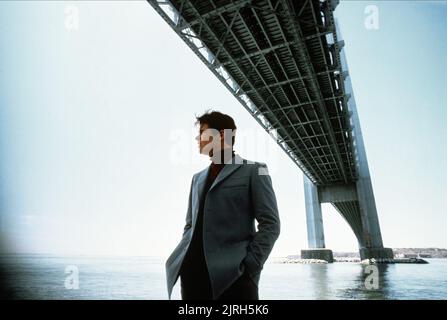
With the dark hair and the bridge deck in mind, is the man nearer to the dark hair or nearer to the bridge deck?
the dark hair

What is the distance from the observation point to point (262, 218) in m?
1.83

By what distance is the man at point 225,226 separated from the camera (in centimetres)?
164

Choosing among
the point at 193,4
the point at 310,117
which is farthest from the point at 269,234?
the point at 310,117

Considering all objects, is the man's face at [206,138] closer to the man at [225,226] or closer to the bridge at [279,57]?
the man at [225,226]

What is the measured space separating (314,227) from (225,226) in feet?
122

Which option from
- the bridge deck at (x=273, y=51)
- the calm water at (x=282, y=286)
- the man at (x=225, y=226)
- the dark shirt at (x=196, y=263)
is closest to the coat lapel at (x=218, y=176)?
the man at (x=225, y=226)

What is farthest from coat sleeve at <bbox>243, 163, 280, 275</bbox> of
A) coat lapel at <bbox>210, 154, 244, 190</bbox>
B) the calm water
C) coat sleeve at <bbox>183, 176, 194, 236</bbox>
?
the calm water

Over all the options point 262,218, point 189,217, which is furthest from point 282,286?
point 262,218

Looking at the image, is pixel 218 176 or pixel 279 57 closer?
pixel 218 176

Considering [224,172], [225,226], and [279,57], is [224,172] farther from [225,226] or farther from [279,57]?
[279,57]

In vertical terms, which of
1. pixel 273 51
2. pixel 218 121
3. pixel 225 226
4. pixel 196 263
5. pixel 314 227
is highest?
pixel 273 51
